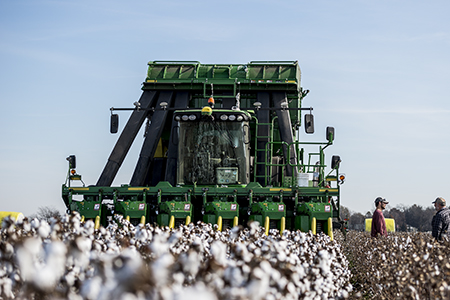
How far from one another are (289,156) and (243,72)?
2752 millimetres

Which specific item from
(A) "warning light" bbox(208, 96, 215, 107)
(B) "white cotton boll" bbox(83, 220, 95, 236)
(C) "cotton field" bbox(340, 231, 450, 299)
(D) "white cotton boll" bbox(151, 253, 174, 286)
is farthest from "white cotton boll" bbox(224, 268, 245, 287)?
(A) "warning light" bbox(208, 96, 215, 107)

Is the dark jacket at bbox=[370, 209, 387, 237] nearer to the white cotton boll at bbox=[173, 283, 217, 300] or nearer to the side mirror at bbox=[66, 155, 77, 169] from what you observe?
the side mirror at bbox=[66, 155, 77, 169]

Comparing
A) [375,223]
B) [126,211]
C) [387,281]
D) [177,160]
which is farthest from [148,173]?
[387,281]

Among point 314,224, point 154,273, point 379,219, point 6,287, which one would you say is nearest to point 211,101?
point 314,224

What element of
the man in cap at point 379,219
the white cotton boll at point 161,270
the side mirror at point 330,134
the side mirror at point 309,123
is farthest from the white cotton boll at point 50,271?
the side mirror at point 309,123

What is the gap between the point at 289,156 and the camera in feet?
46.0

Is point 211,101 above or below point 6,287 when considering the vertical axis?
above

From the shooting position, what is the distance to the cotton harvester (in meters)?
12.6

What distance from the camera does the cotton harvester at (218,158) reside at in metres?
12.6

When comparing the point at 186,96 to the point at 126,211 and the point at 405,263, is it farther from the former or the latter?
the point at 405,263

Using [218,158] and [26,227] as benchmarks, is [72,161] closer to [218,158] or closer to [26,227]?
[218,158]

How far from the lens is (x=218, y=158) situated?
44.9ft

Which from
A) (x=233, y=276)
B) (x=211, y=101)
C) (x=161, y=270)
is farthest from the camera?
(x=211, y=101)

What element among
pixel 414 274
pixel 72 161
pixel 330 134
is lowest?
pixel 414 274
